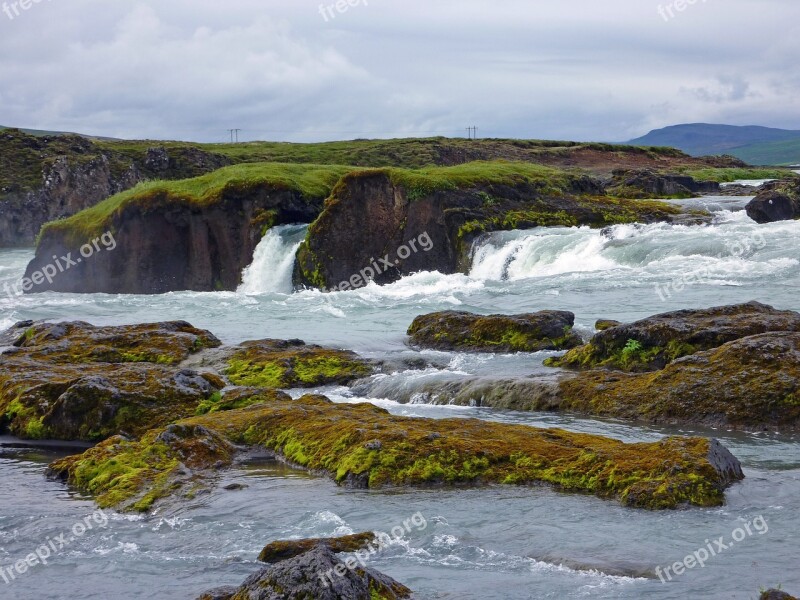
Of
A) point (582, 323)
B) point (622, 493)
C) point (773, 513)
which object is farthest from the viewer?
point (582, 323)

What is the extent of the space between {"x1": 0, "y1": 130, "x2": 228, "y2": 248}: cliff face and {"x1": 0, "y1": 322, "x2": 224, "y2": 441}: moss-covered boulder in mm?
77024

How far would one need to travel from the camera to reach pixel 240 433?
49.9 ft

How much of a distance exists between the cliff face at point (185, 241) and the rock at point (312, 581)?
A: 126 feet

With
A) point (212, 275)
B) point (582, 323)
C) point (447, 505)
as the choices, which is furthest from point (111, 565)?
point (212, 275)

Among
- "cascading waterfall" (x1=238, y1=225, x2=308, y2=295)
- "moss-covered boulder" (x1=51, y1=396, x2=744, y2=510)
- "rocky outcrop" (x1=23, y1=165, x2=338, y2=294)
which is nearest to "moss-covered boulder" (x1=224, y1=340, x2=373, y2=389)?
"moss-covered boulder" (x1=51, y1=396, x2=744, y2=510)

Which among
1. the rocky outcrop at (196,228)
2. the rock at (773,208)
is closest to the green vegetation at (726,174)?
the rock at (773,208)

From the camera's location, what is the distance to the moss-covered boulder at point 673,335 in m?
18.4

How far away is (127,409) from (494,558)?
9.13 metres

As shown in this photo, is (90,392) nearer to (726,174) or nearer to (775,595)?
(775,595)

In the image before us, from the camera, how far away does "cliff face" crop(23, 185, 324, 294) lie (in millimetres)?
46375

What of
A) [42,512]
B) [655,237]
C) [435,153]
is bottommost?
[42,512]

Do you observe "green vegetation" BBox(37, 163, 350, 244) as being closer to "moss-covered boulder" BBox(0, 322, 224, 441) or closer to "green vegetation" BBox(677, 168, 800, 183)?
"moss-covered boulder" BBox(0, 322, 224, 441)

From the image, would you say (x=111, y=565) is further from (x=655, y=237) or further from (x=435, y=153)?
(x=435, y=153)

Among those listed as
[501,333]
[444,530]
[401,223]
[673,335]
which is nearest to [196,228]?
[401,223]
